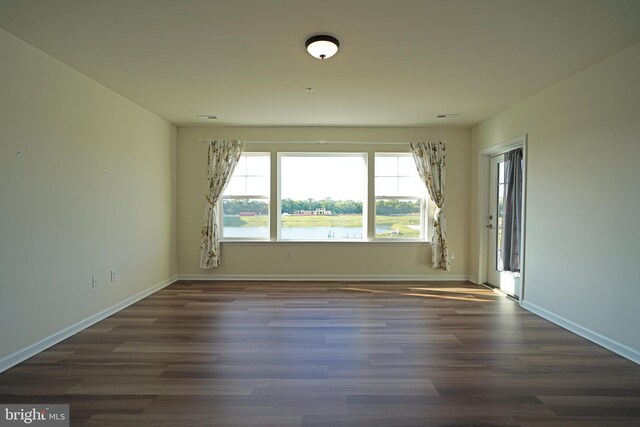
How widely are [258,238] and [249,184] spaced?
93cm

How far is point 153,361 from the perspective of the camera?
8.41 feet

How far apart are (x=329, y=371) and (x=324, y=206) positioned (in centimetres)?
334

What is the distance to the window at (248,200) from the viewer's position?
5.38 meters

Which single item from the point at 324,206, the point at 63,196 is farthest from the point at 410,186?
the point at 63,196

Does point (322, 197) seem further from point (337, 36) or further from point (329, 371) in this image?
point (329, 371)

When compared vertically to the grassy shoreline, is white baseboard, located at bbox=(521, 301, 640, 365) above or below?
below

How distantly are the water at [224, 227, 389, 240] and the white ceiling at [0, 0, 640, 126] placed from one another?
2189 millimetres

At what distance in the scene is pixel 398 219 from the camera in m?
5.43

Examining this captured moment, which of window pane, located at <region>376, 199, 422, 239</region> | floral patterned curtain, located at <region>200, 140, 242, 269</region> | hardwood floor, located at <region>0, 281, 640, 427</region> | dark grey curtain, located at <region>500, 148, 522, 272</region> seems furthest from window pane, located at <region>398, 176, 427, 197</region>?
floral patterned curtain, located at <region>200, 140, 242, 269</region>

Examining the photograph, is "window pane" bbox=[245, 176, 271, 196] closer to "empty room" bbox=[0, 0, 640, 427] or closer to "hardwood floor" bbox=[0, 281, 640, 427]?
"empty room" bbox=[0, 0, 640, 427]

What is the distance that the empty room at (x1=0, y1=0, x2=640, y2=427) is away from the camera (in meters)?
2.11

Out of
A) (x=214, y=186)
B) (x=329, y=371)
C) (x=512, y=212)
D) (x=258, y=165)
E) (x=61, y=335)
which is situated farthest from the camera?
(x=258, y=165)

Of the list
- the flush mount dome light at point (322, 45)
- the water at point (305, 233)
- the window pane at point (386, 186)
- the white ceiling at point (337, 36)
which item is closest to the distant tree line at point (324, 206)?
the window pane at point (386, 186)

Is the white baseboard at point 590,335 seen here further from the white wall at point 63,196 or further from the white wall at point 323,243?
the white wall at point 63,196
